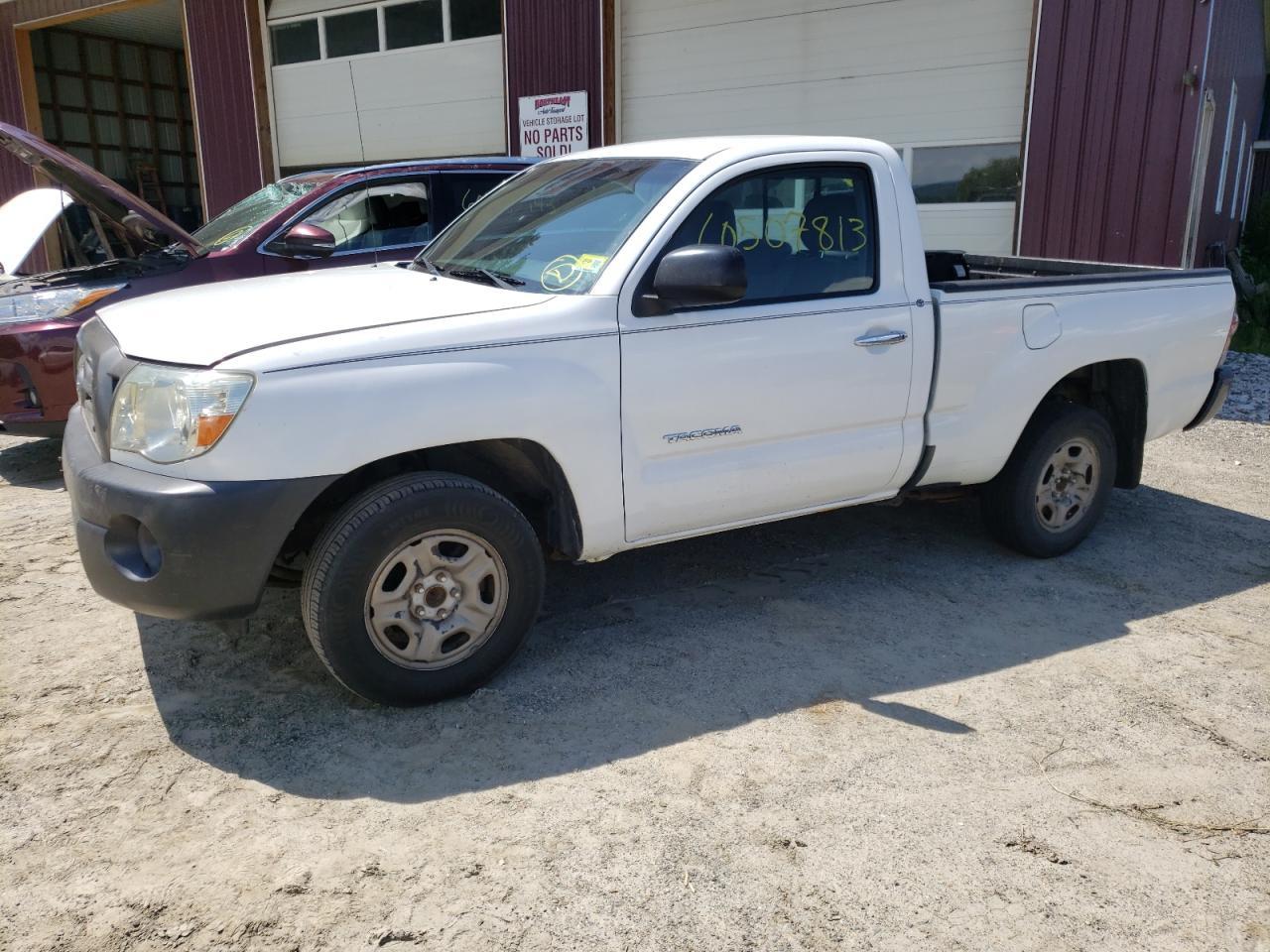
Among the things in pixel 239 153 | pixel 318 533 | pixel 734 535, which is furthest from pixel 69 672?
pixel 239 153

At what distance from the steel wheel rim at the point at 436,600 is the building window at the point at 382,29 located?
10.9 meters

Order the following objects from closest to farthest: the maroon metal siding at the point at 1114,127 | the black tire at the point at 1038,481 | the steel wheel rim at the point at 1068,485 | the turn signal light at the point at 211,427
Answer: the turn signal light at the point at 211,427
the black tire at the point at 1038,481
the steel wheel rim at the point at 1068,485
the maroon metal siding at the point at 1114,127

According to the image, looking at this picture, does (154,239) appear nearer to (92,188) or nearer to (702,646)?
(92,188)

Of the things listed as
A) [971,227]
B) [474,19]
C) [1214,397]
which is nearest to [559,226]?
[1214,397]

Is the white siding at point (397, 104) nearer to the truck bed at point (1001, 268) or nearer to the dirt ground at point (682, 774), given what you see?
the truck bed at point (1001, 268)

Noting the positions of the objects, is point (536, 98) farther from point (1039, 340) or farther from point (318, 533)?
point (318, 533)

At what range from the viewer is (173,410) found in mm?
3020

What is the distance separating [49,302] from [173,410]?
11.7 ft

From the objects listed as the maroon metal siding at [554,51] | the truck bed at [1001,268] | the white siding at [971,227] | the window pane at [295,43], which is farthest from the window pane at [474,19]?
the truck bed at [1001,268]

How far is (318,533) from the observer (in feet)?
10.9

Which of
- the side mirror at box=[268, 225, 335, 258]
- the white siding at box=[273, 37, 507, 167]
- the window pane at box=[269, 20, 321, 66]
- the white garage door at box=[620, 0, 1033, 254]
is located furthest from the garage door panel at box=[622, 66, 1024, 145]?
the side mirror at box=[268, 225, 335, 258]

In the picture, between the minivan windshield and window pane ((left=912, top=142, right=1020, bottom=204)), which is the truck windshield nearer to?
the minivan windshield

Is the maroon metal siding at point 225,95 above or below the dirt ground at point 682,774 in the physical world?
above

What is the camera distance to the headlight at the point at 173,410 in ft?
9.64
